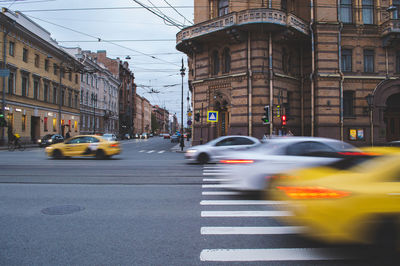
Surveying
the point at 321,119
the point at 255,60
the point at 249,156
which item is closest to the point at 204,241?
the point at 249,156

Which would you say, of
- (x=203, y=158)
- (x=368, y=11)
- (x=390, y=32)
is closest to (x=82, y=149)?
(x=203, y=158)

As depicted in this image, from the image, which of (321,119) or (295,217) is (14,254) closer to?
(295,217)

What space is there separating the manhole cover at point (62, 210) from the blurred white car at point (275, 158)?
11.4ft

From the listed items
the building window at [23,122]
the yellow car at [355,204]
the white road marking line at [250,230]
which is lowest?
the white road marking line at [250,230]

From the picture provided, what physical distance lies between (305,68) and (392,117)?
9127 mm

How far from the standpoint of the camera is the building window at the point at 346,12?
24.8 meters

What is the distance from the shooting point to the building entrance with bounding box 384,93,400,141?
25.5m

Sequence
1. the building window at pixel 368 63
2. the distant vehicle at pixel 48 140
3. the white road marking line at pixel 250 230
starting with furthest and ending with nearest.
A: the distant vehicle at pixel 48 140 < the building window at pixel 368 63 < the white road marking line at pixel 250 230

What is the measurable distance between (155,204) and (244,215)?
2015 mm

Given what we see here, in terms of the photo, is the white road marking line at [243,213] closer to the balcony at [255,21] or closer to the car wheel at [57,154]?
the car wheel at [57,154]

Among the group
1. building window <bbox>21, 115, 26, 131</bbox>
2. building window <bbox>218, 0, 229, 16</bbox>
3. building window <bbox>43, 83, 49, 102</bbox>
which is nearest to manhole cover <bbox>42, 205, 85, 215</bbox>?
building window <bbox>218, 0, 229, 16</bbox>

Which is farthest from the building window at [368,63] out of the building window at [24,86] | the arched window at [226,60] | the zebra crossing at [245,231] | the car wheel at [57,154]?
the building window at [24,86]

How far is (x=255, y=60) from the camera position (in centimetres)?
2280

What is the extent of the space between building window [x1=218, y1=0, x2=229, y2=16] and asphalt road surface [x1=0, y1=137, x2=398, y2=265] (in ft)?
68.9
